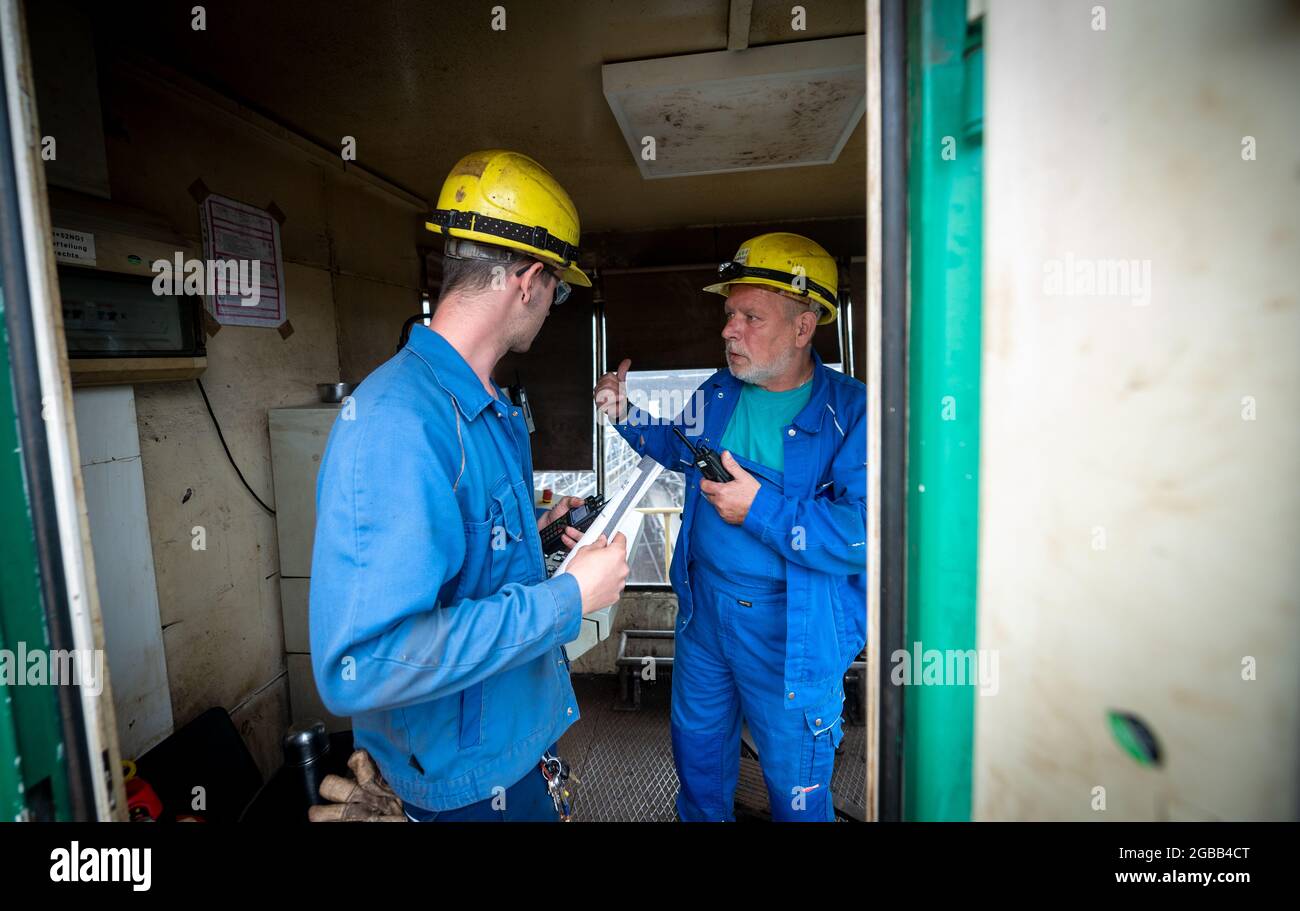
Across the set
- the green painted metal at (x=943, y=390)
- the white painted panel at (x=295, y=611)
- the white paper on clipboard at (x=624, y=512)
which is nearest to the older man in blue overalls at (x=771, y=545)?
the white paper on clipboard at (x=624, y=512)

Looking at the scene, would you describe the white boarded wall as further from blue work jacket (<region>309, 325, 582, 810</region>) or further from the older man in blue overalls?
the older man in blue overalls

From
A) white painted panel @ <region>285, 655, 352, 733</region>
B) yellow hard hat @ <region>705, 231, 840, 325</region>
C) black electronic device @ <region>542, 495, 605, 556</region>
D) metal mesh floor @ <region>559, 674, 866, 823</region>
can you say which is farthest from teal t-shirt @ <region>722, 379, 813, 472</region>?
white painted panel @ <region>285, 655, 352, 733</region>

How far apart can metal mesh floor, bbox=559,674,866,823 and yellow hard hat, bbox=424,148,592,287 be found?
8.51 ft

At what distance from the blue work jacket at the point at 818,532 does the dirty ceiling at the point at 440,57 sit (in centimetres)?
126

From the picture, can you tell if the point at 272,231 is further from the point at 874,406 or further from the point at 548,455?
the point at 874,406

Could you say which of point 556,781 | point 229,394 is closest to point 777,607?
point 556,781

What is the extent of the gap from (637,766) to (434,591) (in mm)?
2574

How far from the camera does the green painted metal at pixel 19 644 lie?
0.78m

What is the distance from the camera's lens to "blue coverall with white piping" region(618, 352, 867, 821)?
2062 mm

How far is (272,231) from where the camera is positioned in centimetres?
263

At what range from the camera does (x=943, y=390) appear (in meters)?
0.77

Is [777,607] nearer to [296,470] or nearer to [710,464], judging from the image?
[710,464]

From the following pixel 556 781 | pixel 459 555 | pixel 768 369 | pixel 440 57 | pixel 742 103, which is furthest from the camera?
pixel 768 369

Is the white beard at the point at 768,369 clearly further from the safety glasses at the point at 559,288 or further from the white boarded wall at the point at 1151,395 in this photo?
the white boarded wall at the point at 1151,395
